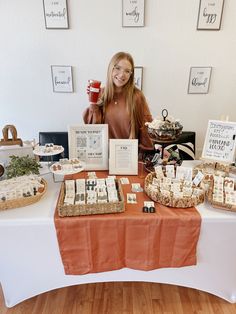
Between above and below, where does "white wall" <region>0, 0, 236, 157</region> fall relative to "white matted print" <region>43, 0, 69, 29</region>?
below

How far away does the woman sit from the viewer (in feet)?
5.15

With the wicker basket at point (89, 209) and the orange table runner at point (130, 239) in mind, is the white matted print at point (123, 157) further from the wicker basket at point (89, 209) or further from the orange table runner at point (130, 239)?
the wicker basket at point (89, 209)

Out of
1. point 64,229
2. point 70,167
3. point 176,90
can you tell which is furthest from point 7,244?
point 176,90

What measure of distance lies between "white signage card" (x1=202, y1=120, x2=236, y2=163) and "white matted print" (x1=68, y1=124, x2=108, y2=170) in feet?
2.09

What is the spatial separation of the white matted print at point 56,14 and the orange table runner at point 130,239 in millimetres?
1880

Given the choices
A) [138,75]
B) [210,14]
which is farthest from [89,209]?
[210,14]

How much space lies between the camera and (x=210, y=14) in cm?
213

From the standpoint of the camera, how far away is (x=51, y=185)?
50.4 inches

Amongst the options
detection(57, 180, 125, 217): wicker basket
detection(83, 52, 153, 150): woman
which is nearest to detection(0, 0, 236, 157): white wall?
detection(83, 52, 153, 150): woman

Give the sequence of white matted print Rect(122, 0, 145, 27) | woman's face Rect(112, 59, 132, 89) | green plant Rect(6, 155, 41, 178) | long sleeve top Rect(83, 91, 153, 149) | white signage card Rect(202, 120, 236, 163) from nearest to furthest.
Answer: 1. green plant Rect(6, 155, 41, 178)
2. white signage card Rect(202, 120, 236, 163)
3. woman's face Rect(112, 59, 132, 89)
4. long sleeve top Rect(83, 91, 153, 149)
5. white matted print Rect(122, 0, 145, 27)

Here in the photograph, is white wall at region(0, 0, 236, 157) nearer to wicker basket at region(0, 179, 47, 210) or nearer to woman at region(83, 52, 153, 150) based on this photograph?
woman at region(83, 52, 153, 150)

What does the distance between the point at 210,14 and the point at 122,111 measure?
141 centimetres

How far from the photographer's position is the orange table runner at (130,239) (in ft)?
3.39

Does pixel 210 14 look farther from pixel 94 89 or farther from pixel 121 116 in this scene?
pixel 94 89
